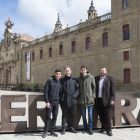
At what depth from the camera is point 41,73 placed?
35.9 m

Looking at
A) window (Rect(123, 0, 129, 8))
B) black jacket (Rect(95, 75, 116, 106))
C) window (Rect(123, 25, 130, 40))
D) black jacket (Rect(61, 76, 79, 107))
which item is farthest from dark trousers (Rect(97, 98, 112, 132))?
window (Rect(123, 0, 129, 8))

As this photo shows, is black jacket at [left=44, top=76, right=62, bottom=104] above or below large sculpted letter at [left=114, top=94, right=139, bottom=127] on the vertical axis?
above

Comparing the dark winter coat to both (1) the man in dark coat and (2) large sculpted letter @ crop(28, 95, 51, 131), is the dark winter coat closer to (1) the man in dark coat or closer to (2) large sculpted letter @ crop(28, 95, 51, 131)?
(1) the man in dark coat

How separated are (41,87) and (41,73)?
9.20 feet

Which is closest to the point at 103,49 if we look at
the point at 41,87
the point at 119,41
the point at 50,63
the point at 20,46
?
the point at 119,41

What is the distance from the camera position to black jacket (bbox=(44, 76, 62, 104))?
541cm

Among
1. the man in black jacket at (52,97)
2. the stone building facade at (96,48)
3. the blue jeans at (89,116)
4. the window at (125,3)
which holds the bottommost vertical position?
the blue jeans at (89,116)

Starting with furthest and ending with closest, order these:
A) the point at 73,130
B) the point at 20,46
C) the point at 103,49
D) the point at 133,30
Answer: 1. the point at 20,46
2. the point at 103,49
3. the point at 133,30
4. the point at 73,130

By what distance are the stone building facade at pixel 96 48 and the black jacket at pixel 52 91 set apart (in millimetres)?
16573

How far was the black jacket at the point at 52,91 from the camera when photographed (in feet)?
17.7

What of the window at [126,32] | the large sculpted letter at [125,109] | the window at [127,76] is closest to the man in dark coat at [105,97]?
the large sculpted letter at [125,109]

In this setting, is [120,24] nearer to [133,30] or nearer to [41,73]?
[133,30]

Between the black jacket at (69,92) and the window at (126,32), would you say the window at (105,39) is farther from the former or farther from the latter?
the black jacket at (69,92)

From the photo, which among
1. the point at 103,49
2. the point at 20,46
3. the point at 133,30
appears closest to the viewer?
the point at 133,30
